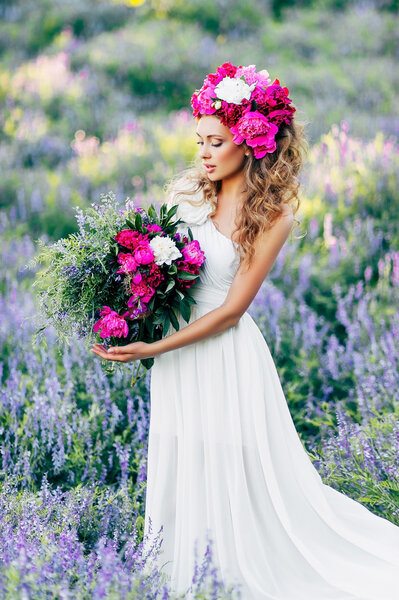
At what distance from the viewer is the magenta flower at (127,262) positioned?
8.00ft

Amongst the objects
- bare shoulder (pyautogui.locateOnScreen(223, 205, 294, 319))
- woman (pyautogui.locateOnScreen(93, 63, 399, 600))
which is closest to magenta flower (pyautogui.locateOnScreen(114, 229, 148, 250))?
woman (pyautogui.locateOnScreen(93, 63, 399, 600))

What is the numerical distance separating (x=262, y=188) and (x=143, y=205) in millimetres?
3799

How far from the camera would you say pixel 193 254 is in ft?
Result: 8.25

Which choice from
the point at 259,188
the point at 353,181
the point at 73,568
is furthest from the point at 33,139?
the point at 73,568

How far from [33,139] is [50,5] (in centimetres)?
565

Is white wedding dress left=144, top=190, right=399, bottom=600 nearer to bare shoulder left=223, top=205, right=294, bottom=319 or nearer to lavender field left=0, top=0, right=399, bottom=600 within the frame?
bare shoulder left=223, top=205, right=294, bottom=319

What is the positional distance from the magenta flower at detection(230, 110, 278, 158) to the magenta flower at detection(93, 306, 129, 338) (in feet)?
2.61

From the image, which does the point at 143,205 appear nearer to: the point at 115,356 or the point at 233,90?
the point at 233,90

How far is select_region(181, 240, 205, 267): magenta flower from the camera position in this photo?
2.51m

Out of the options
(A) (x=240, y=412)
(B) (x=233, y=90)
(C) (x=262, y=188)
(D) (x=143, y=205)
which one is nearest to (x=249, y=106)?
(B) (x=233, y=90)

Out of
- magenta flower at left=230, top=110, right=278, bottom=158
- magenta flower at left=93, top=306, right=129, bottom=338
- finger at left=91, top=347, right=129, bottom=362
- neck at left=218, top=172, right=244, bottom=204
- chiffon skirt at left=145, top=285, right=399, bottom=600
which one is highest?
magenta flower at left=230, top=110, right=278, bottom=158

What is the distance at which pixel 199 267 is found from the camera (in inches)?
102

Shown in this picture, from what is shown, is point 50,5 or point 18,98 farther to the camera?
point 50,5

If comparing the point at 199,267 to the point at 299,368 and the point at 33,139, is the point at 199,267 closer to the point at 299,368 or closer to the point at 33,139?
the point at 299,368
